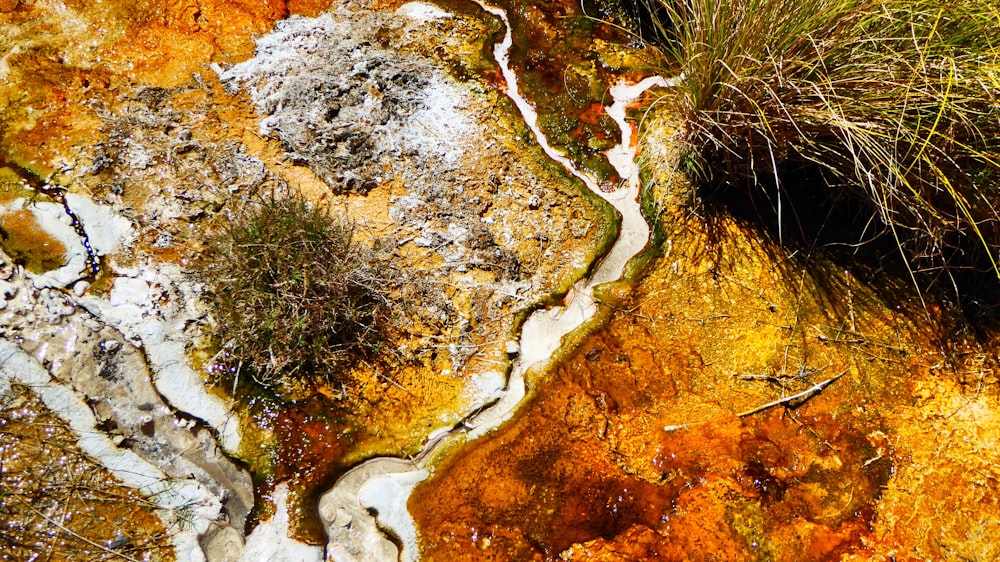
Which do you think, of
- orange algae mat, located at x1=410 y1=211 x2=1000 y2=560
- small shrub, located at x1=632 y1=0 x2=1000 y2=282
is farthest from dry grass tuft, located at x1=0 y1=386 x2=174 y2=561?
small shrub, located at x1=632 y1=0 x2=1000 y2=282

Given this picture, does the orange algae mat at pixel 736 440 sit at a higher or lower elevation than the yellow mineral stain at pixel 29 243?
lower

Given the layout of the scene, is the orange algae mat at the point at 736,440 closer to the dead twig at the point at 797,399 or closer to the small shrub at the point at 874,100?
the dead twig at the point at 797,399

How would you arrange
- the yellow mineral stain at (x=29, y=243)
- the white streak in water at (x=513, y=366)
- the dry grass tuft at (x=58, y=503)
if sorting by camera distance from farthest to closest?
the yellow mineral stain at (x=29, y=243) → the white streak in water at (x=513, y=366) → the dry grass tuft at (x=58, y=503)

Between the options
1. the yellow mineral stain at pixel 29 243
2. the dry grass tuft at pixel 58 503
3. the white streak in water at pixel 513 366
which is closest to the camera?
the dry grass tuft at pixel 58 503

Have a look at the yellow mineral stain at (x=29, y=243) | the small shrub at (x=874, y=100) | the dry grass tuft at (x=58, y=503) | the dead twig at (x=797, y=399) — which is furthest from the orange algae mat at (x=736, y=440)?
the yellow mineral stain at (x=29, y=243)

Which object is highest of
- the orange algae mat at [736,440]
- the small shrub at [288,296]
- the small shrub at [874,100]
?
the small shrub at [874,100]

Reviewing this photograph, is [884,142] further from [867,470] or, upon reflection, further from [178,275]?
[178,275]
